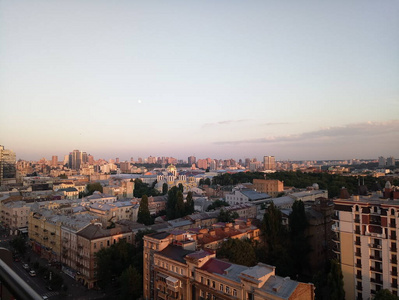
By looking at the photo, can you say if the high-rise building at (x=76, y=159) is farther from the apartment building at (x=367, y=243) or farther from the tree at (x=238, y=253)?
the apartment building at (x=367, y=243)

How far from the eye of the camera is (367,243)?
710 cm

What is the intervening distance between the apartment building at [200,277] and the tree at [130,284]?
224 mm

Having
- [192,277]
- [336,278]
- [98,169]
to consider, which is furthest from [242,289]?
[98,169]

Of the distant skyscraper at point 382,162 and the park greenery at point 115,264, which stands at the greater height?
the distant skyscraper at point 382,162

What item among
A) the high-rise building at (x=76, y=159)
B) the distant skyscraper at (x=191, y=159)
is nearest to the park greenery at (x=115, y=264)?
the high-rise building at (x=76, y=159)

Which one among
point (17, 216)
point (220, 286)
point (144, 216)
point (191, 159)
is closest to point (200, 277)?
point (220, 286)

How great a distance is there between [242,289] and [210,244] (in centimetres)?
275

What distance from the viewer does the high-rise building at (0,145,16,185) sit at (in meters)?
23.9

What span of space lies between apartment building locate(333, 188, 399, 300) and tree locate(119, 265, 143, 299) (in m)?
5.10

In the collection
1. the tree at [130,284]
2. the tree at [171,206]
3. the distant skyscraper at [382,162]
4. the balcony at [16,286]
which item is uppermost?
the balcony at [16,286]

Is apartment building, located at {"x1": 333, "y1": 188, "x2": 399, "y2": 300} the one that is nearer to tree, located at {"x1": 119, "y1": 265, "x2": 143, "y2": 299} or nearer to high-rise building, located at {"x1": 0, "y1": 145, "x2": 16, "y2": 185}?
tree, located at {"x1": 119, "y1": 265, "x2": 143, "y2": 299}

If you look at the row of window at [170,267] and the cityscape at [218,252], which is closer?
the cityscape at [218,252]

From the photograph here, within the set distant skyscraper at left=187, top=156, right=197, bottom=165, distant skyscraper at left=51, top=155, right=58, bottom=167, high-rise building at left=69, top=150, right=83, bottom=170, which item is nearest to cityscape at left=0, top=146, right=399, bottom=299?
distant skyscraper at left=51, top=155, right=58, bottom=167

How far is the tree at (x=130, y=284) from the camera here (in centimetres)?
720
